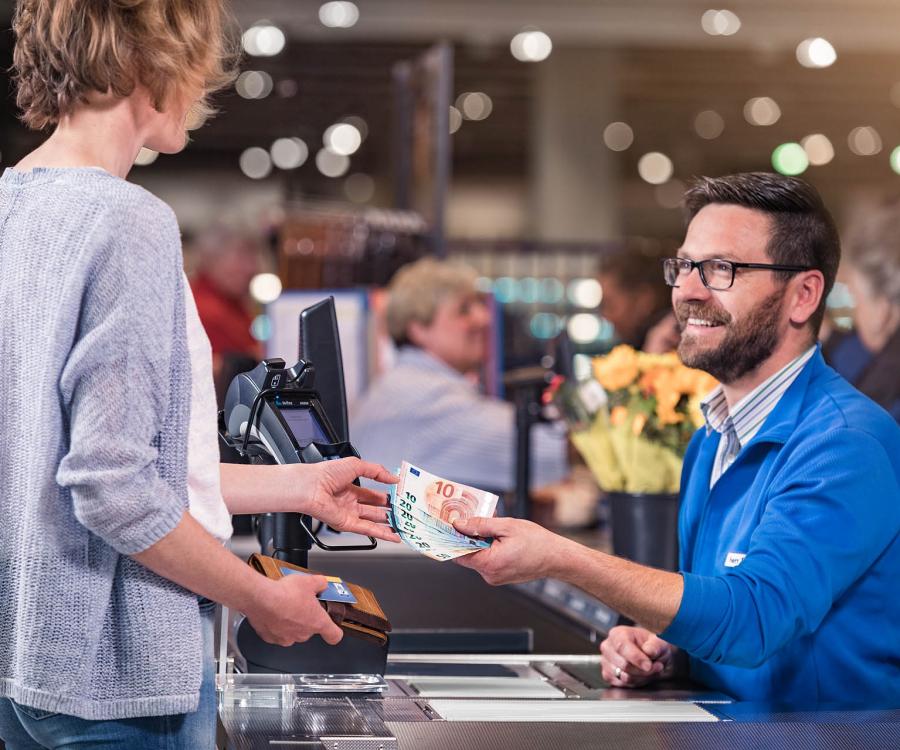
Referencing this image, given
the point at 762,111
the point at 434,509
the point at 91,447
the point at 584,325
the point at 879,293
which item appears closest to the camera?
the point at 91,447

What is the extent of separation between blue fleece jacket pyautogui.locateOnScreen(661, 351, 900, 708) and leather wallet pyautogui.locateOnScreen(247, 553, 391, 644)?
40 cm

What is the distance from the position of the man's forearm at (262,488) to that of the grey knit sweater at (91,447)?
1.32 feet

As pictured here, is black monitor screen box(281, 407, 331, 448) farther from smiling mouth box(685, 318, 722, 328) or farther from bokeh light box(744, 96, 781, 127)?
bokeh light box(744, 96, 781, 127)

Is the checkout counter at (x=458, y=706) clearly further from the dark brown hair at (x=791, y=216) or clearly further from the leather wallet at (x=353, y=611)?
the dark brown hair at (x=791, y=216)

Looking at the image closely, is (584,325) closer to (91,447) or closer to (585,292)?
(585,292)

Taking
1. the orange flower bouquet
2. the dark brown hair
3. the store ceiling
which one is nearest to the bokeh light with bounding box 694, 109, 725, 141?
the store ceiling

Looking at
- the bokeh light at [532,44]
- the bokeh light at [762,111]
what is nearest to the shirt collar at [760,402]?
the bokeh light at [532,44]

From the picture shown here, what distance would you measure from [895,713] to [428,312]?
10.8 ft

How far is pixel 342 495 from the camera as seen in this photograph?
1830mm

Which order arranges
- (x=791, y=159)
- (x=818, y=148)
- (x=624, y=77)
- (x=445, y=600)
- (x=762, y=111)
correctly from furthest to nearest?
(x=818, y=148) → (x=791, y=159) → (x=762, y=111) → (x=624, y=77) → (x=445, y=600)

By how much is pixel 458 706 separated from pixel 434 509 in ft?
1.24

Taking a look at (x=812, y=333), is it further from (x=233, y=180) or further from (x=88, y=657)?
(x=233, y=180)

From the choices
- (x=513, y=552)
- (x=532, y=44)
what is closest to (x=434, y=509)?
(x=513, y=552)

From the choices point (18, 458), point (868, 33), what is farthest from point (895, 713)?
point (868, 33)
